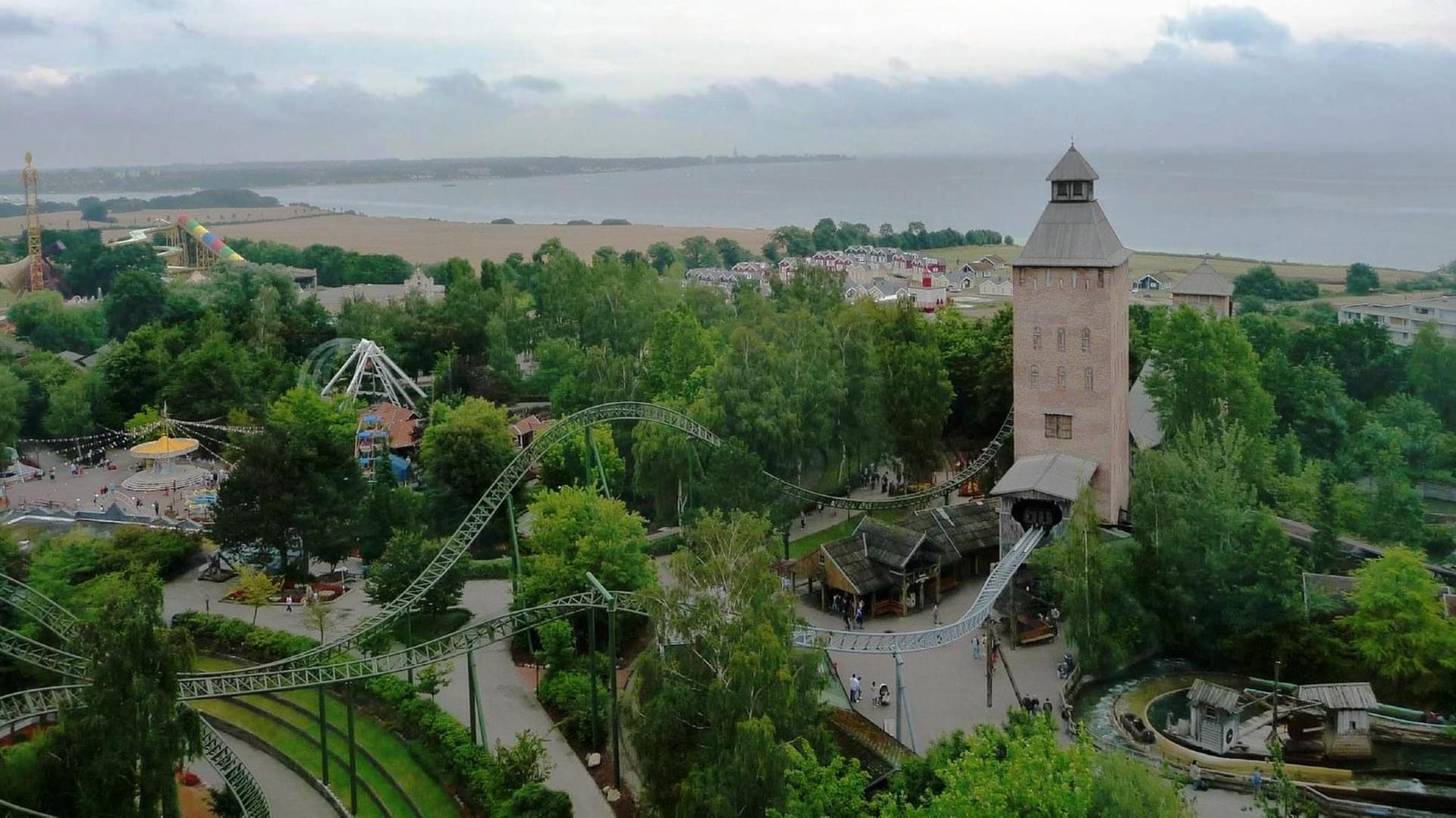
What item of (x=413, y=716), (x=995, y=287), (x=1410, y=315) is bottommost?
(x=413, y=716)

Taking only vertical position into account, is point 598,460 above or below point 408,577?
above

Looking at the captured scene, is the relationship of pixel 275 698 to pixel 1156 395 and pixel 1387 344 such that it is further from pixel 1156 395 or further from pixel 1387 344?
pixel 1387 344

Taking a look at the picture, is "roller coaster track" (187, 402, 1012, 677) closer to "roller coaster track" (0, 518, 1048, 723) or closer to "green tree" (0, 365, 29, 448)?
"roller coaster track" (0, 518, 1048, 723)

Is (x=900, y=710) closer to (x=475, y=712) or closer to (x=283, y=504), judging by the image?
(x=475, y=712)

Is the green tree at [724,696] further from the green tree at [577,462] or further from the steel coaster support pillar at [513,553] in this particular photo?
the green tree at [577,462]

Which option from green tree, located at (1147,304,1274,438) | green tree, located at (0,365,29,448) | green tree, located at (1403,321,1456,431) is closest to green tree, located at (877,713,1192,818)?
green tree, located at (1147,304,1274,438)

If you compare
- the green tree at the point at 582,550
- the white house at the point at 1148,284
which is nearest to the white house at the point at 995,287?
the white house at the point at 1148,284

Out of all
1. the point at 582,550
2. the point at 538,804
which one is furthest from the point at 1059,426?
the point at 538,804
